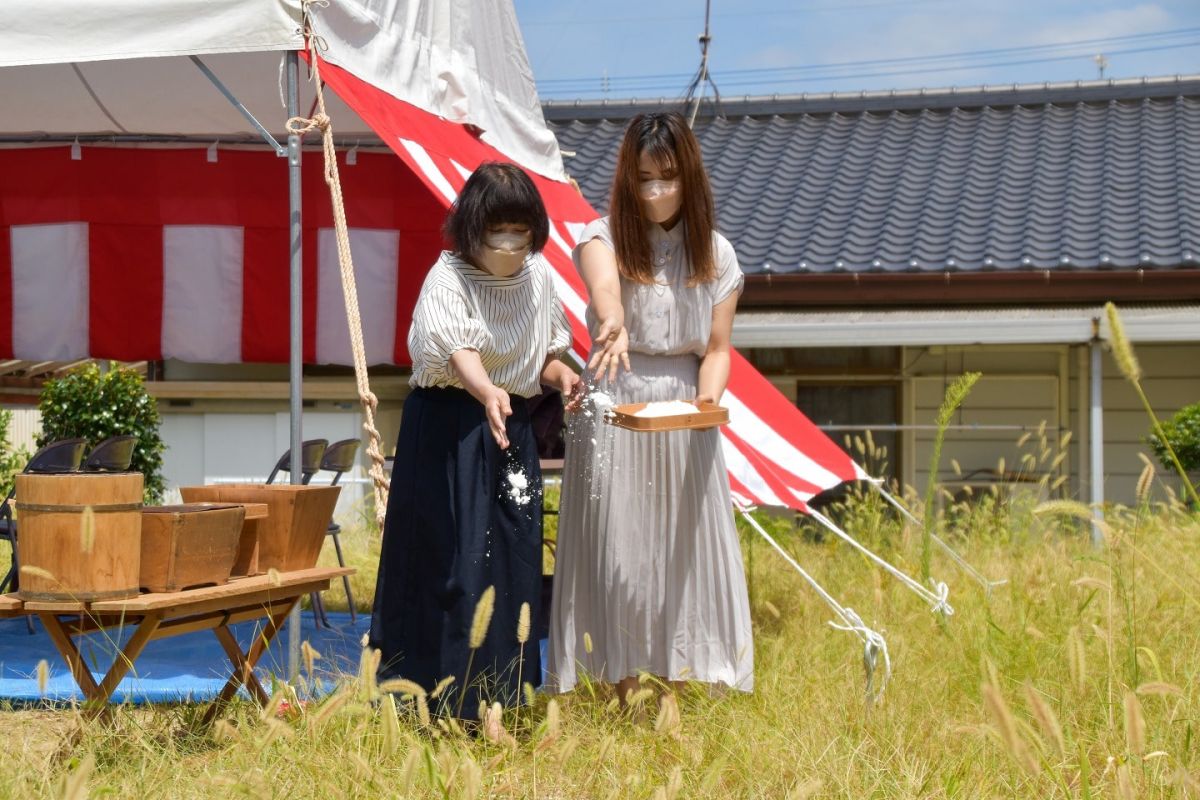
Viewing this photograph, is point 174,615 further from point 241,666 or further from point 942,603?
point 942,603

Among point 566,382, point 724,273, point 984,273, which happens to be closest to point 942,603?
point 724,273

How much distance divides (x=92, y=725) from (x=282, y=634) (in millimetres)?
1577

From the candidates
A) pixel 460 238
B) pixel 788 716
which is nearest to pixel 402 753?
pixel 788 716

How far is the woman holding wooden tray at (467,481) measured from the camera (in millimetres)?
2758

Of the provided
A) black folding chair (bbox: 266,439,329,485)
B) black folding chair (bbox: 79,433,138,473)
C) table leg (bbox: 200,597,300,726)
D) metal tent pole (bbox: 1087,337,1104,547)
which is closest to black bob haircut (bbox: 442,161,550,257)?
table leg (bbox: 200,597,300,726)

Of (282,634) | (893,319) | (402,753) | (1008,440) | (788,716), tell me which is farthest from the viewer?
(1008,440)

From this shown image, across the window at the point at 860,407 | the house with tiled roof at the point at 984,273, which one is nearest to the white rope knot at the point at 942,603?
the house with tiled roof at the point at 984,273

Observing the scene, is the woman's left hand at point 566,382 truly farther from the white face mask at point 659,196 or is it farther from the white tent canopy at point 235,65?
the white tent canopy at point 235,65

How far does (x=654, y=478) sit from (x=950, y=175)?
6804 mm

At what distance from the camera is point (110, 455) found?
4.00 m

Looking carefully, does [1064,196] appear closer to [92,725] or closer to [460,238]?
[460,238]

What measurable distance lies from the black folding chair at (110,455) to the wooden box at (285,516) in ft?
3.15

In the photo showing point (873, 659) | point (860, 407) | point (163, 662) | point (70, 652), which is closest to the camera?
point (70, 652)

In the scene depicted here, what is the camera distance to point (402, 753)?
246cm
